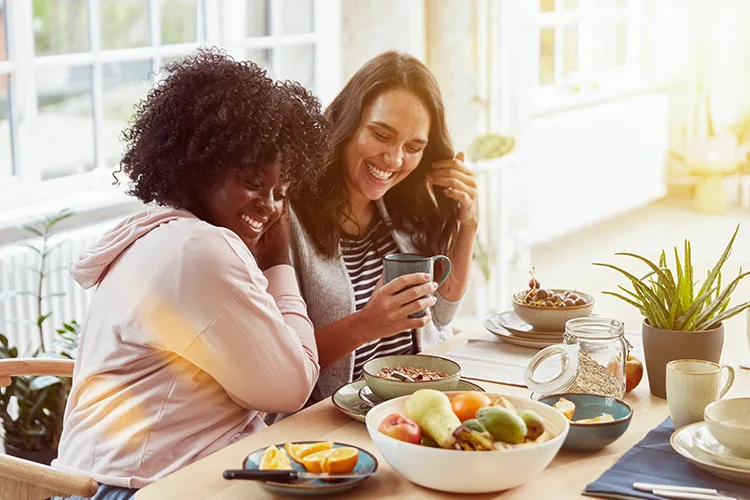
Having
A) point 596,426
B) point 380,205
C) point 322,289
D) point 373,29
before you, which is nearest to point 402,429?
point 596,426

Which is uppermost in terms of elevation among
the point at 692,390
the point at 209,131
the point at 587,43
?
the point at 587,43

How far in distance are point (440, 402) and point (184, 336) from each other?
402 millimetres

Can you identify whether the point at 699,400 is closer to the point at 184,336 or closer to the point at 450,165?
the point at 184,336

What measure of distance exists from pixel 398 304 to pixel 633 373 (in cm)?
43

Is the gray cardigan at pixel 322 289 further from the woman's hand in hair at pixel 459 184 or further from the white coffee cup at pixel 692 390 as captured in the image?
the white coffee cup at pixel 692 390

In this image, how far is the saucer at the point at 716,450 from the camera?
4.25 feet

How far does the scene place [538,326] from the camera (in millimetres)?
2000

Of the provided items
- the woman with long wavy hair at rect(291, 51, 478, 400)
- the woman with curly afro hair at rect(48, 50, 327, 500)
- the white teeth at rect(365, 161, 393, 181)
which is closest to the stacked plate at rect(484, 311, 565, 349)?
the woman with long wavy hair at rect(291, 51, 478, 400)

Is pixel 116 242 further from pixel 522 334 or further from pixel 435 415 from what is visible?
pixel 522 334

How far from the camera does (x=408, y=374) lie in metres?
1.65

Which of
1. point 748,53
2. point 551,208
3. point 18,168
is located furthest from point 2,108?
point 748,53

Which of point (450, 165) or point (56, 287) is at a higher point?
point (450, 165)

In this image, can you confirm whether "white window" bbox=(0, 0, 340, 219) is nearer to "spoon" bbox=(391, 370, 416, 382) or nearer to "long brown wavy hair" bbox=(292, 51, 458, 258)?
"long brown wavy hair" bbox=(292, 51, 458, 258)

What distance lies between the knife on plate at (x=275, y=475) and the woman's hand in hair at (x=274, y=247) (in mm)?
601
